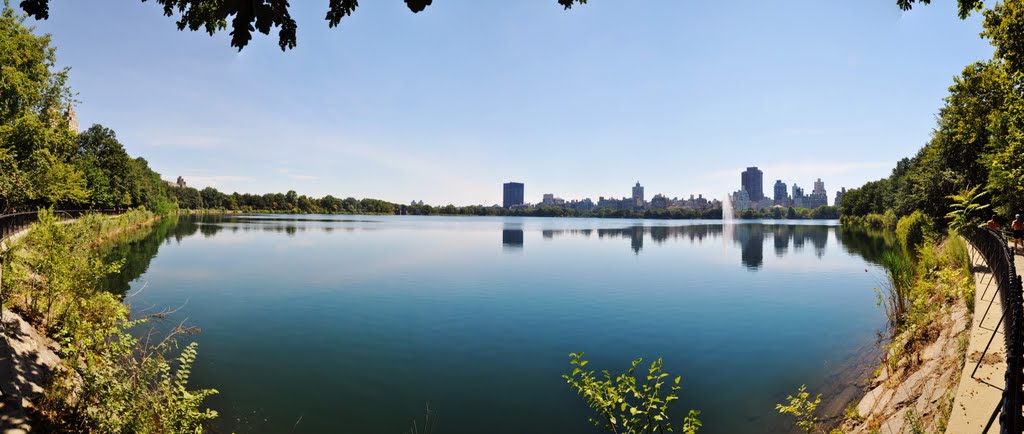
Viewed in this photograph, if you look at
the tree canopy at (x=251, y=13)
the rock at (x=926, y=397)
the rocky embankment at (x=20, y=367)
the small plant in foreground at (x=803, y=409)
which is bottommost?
the small plant in foreground at (x=803, y=409)

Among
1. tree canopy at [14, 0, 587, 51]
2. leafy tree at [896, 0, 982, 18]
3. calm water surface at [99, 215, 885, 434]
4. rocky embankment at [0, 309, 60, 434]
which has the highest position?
leafy tree at [896, 0, 982, 18]

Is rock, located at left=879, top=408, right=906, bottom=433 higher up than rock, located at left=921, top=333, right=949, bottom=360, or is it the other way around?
rock, located at left=921, top=333, right=949, bottom=360

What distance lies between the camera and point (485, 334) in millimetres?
18938

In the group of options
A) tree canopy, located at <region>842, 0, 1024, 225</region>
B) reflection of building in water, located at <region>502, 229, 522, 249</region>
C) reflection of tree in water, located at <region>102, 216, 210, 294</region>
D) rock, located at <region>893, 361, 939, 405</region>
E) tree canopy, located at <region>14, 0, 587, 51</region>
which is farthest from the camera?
reflection of building in water, located at <region>502, 229, 522, 249</region>

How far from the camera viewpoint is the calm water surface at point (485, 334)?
39.9ft

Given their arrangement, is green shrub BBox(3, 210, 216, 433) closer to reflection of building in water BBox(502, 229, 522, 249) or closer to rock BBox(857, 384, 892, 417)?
rock BBox(857, 384, 892, 417)

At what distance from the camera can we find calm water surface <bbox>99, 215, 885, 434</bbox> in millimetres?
12164

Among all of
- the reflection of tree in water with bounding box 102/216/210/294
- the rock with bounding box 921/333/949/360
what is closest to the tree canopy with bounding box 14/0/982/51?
the rock with bounding box 921/333/949/360

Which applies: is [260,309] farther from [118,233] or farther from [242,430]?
[118,233]

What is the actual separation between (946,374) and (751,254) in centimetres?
4560

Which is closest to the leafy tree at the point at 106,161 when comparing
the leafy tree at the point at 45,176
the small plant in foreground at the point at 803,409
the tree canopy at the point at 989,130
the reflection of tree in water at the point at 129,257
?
the reflection of tree in water at the point at 129,257

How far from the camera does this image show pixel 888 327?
19.8m

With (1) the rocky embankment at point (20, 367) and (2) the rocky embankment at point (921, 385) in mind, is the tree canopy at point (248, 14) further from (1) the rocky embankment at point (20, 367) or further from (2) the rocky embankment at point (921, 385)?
(2) the rocky embankment at point (921, 385)

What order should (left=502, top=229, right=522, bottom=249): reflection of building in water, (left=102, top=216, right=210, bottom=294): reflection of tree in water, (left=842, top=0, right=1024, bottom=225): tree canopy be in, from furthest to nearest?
1. (left=502, top=229, right=522, bottom=249): reflection of building in water
2. (left=102, top=216, right=210, bottom=294): reflection of tree in water
3. (left=842, top=0, right=1024, bottom=225): tree canopy
